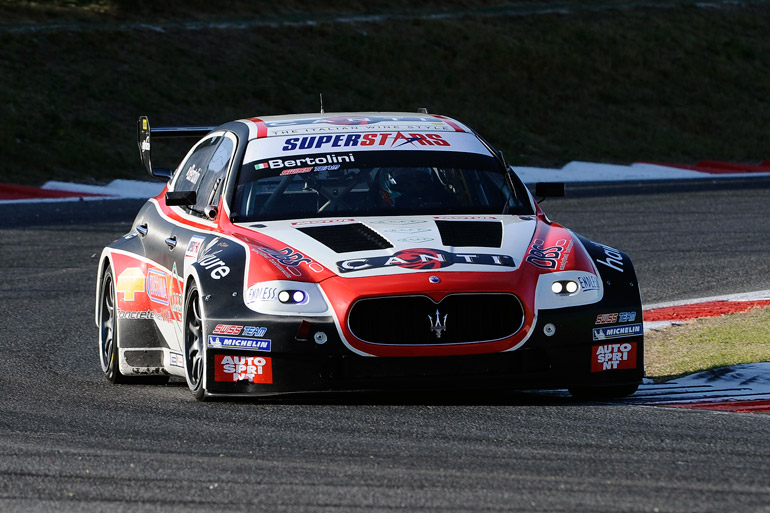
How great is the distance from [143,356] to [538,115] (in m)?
26.8

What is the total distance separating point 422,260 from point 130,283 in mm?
2227

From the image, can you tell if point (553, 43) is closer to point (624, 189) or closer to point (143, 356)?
point (624, 189)

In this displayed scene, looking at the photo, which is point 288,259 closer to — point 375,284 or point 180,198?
point 375,284

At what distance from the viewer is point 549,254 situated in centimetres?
700

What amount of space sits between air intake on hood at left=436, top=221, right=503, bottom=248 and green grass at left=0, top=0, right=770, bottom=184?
17150mm

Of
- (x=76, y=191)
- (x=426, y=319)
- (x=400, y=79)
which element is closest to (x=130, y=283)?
(x=426, y=319)

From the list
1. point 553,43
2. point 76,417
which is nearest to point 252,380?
point 76,417

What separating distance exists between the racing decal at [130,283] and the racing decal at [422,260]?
1.89m

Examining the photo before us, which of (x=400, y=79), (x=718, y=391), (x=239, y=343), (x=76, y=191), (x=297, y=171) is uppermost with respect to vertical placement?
(x=297, y=171)

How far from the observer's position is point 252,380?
6723 mm

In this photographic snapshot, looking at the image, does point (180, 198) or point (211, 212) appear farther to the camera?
point (180, 198)

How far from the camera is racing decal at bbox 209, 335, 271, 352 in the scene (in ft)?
21.9

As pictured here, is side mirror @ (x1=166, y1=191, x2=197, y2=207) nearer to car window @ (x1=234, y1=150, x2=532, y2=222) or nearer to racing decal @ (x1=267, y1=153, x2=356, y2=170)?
car window @ (x1=234, y1=150, x2=532, y2=222)

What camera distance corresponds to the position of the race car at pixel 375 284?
6.64m
